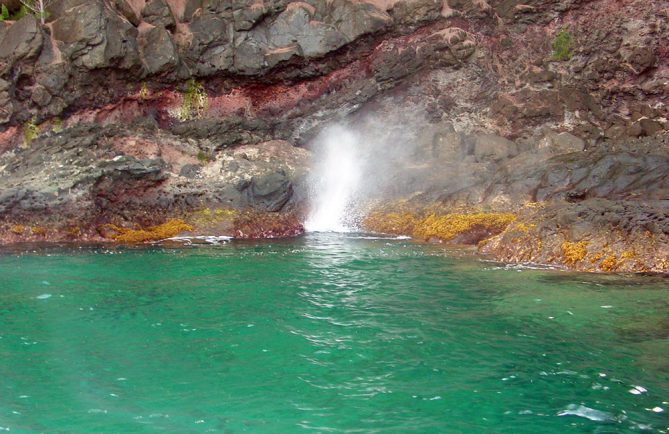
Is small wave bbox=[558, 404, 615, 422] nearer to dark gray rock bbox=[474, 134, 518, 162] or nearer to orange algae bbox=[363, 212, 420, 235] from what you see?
orange algae bbox=[363, 212, 420, 235]

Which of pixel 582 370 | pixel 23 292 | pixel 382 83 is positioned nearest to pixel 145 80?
pixel 382 83

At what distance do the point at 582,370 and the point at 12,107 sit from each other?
26.5 meters

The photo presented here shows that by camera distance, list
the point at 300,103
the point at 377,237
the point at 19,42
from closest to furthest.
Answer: the point at 377,237
the point at 19,42
the point at 300,103

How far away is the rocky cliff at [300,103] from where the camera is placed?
898 inches

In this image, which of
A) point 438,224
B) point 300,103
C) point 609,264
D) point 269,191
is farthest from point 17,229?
→ point 609,264

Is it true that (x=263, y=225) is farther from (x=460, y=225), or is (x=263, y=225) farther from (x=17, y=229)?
(x=17, y=229)

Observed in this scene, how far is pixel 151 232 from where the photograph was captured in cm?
2291

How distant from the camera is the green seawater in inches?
251

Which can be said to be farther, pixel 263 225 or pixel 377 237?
pixel 263 225

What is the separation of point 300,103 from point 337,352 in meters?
24.8

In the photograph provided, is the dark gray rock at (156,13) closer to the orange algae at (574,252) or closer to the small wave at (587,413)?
the orange algae at (574,252)

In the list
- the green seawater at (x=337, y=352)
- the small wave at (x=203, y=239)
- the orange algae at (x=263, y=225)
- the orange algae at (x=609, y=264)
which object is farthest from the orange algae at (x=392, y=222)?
the orange algae at (x=609, y=264)

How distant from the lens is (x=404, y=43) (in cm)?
3144

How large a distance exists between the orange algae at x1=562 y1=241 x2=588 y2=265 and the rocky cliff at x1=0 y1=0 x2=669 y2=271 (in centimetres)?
293
